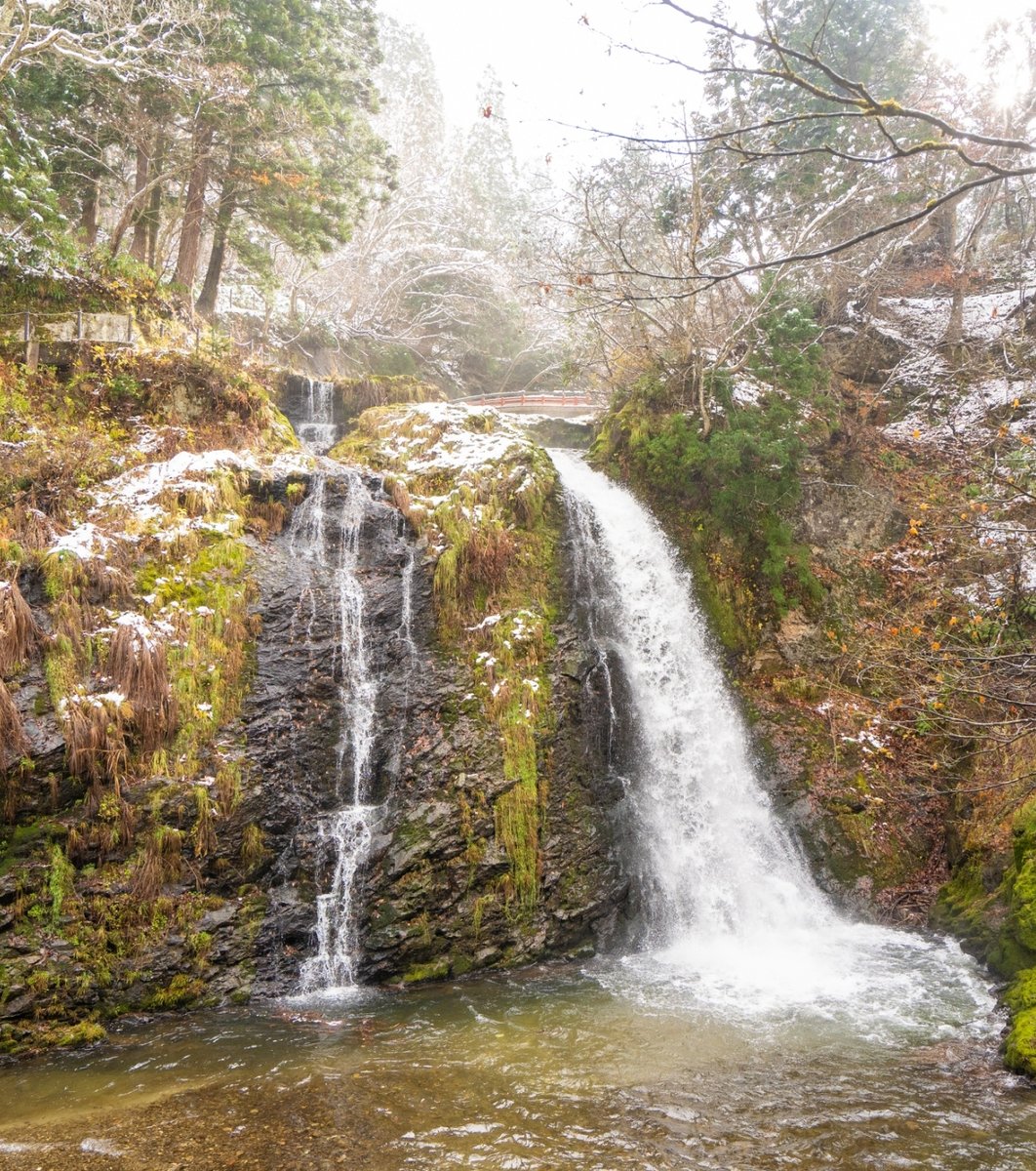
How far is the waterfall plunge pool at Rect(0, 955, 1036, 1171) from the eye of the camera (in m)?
4.02

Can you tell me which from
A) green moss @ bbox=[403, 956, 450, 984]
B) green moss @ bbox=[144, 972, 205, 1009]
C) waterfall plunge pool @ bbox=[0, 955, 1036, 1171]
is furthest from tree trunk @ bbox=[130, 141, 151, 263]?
waterfall plunge pool @ bbox=[0, 955, 1036, 1171]

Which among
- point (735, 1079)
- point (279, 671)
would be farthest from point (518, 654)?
point (735, 1079)

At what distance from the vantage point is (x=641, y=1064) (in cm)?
517

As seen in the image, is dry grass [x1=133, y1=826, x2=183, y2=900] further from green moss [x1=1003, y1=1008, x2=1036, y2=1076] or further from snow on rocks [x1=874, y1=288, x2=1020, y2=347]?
snow on rocks [x1=874, y1=288, x2=1020, y2=347]

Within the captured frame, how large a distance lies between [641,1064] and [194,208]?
51.7 ft

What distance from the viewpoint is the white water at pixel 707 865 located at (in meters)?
6.50

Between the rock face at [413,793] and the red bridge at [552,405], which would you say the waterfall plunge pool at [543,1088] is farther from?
the red bridge at [552,405]

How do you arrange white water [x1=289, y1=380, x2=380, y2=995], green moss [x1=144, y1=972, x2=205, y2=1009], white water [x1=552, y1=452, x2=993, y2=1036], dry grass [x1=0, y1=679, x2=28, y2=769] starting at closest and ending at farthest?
green moss [x1=144, y1=972, x2=205, y2=1009] < white water [x1=552, y1=452, x2=993, y2=1036] < dry grass [x1=0, y1=679, x2=28, y2=769] < white water [x1=289, y1=380, x2=380, y2=995]

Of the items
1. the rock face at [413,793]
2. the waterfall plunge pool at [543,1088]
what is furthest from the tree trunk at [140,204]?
the waterfall plunge pool at [543,1088]

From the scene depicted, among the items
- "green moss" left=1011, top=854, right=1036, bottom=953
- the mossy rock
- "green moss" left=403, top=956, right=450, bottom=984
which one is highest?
A: "green moss" left=1011, top=854, right=1036, bottom=953

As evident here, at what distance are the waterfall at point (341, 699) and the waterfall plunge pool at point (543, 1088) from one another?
2.02 ft

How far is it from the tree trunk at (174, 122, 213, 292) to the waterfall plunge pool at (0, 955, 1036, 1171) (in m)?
12.7

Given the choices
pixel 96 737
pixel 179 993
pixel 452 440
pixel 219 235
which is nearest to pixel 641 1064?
pixel 179 993

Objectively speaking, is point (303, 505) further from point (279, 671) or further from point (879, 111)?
point (879, 111)
